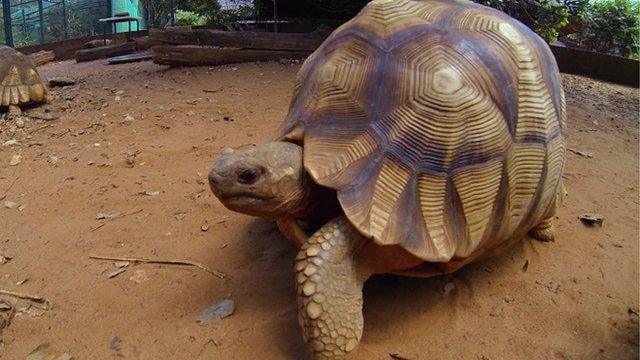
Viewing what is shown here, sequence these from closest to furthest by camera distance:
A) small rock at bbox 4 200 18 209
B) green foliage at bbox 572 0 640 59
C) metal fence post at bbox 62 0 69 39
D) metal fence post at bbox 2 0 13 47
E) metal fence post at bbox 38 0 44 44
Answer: small rock at bbox 4 200 18 209, green foliage at bbox 572 0 640 59, metal fence post at bbox 2 0 13 47, metal fence post at bbox 38 0 44 44, metal fence post at bbox 62 0 69 39

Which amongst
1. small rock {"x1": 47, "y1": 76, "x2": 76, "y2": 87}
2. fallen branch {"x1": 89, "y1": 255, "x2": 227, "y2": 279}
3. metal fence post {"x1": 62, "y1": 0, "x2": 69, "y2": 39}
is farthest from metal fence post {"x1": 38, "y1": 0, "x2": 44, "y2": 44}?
fallen branch {"x1": 89, "y1": 255, "x2": 227, "y2": 279}

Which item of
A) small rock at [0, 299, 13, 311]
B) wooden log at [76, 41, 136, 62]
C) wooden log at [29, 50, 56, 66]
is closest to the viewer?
small rock at [0, 299, 13, 311]

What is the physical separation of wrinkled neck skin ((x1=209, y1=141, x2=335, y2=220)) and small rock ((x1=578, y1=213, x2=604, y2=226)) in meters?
2.06

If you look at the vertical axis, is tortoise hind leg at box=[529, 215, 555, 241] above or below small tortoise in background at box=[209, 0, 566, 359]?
below

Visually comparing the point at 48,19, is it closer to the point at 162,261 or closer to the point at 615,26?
the point at 162,261

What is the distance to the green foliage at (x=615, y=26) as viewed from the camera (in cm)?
1017

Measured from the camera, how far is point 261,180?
76.0 inches

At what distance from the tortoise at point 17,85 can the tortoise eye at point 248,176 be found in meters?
5.35

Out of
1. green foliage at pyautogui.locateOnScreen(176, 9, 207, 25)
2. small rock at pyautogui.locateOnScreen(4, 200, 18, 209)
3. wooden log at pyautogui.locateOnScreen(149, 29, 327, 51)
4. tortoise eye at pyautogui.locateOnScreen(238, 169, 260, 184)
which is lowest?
small rock at pyautogui.locateOnScreen(4, 200, 18, 209)

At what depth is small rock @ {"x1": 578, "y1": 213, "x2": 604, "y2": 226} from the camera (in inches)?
122

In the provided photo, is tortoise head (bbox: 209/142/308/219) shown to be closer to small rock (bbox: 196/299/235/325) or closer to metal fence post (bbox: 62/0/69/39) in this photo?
small rock (bbox: 196/299/235/325)

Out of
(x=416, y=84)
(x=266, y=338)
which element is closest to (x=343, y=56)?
(x=416, y=84)

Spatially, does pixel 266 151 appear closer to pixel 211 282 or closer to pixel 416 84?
pixel 416 84

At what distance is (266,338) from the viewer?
2.09 m
